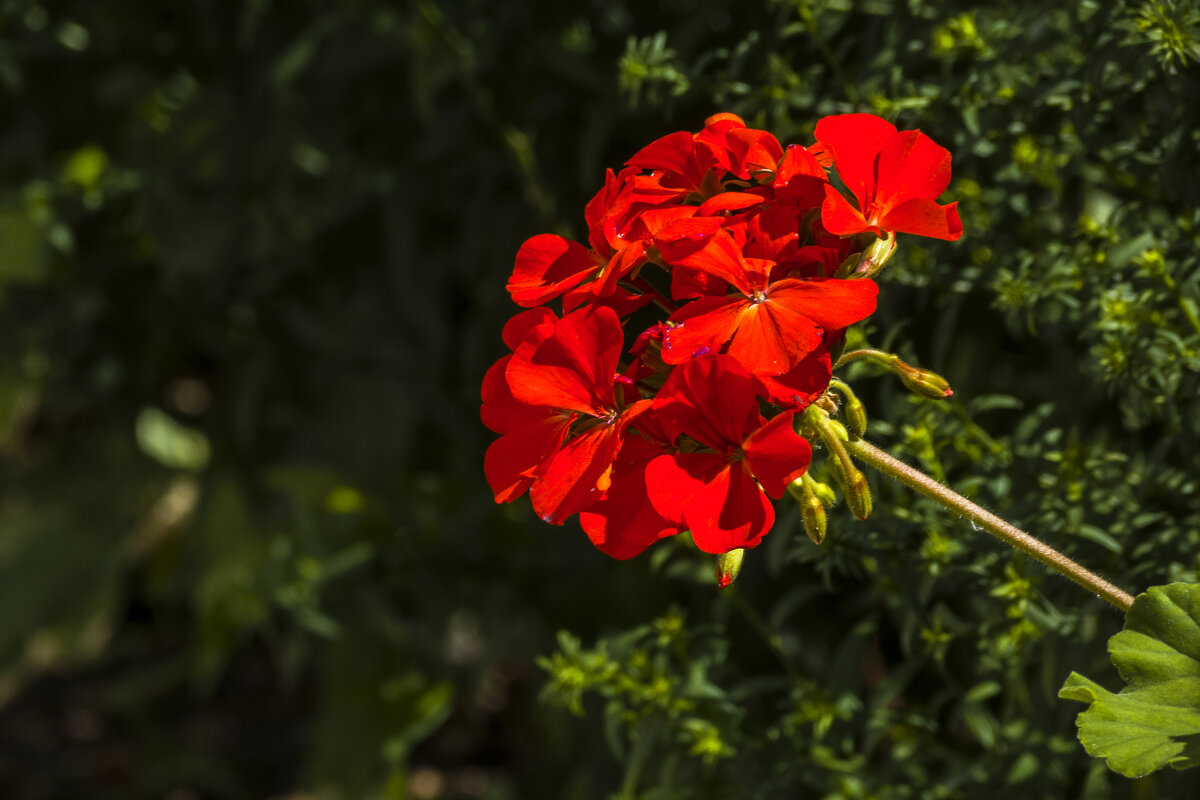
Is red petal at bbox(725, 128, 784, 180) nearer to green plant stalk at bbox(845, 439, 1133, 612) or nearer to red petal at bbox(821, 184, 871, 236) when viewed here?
red petal at bbox(821, 184, 871, 236)

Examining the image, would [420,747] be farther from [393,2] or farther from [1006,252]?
[1006,252]

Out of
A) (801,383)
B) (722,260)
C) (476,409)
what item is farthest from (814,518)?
(476,409)

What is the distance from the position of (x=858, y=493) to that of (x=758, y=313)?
0.54ft

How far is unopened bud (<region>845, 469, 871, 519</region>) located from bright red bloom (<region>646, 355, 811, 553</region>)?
0.20ft

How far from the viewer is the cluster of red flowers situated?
78cm

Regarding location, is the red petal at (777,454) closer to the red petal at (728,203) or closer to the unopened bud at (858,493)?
the unopened bud at (858,493)

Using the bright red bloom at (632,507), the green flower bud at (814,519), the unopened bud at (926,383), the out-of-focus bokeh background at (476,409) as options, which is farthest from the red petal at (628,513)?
the out-of-focus bokeh background at (476,409)

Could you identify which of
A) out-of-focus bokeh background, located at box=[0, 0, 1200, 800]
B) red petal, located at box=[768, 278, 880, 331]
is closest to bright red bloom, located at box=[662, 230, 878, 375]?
red petal, located at box=[768, 278, 880, 331]

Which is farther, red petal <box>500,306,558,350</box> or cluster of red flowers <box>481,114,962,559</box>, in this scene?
red petal <box>500,306,558,350</box>

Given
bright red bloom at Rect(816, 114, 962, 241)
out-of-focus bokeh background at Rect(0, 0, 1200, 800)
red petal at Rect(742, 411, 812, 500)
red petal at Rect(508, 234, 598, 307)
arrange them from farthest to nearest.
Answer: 1. out-of-focus bokeh background at Rect(0, 0, 1200, 800)
2. red petal at Rect(508, 234, 598, 307)
3. bright red bloom at Rect(816, 114, 962, 241)
4. red petal at Rect(742, 411, 812, 500)

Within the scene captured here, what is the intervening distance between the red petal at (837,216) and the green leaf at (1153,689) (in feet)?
1.30

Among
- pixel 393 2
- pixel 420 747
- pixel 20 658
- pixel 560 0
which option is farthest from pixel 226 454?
pixel 560 0

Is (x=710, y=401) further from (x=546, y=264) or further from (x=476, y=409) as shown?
(x=476, y=409)

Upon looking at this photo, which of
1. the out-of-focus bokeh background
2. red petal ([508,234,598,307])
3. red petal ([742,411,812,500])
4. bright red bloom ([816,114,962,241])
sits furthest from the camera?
the out-of-focus bokeh background
